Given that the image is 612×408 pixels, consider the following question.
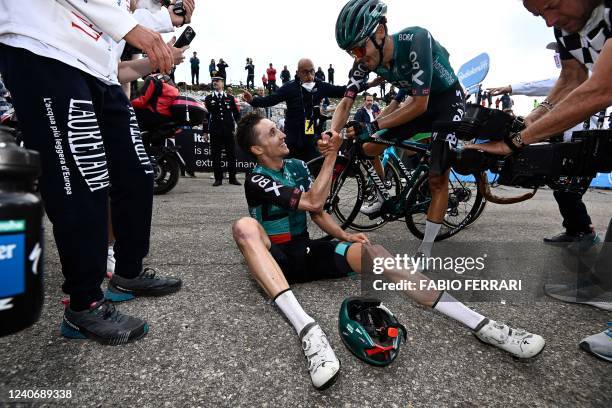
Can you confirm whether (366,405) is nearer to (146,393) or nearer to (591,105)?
(146,393)

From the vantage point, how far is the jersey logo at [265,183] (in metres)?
2.00

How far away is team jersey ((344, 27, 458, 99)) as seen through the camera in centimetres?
256

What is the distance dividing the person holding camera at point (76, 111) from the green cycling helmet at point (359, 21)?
5.69 ft

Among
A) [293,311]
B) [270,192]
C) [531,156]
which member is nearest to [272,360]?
[293,311]

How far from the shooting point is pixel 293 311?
1582 mm

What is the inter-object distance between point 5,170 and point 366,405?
1273 mm

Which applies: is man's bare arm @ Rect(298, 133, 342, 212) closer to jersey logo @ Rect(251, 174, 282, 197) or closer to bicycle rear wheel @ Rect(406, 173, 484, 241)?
jersey logo @ Rect(251, 174, 282, 197)

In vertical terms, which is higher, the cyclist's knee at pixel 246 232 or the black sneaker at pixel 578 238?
the cyclist's knee at pixel 246 232

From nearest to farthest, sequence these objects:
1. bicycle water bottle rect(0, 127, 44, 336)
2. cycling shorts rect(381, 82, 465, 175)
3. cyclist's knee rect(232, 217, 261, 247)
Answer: bicycle water bottle rect(0, 127, 44, 336), cyclist's knee rect(232, 217, 261, 247), cycling shorts rect(381, 82, 465, 175)

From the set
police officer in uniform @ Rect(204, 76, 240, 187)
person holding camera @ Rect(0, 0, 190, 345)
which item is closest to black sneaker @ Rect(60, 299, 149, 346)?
person holding camera @ Rect(0, 0, 190, 345)

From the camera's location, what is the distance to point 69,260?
1445 mm

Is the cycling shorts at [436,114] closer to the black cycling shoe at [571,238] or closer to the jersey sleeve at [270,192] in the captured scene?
the jersey sleeve at [270,192]

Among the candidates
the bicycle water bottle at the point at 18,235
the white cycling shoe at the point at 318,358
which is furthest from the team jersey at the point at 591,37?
the bicycle water bottle at the point at 18,235

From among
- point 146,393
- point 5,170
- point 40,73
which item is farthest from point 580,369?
point 40,73
